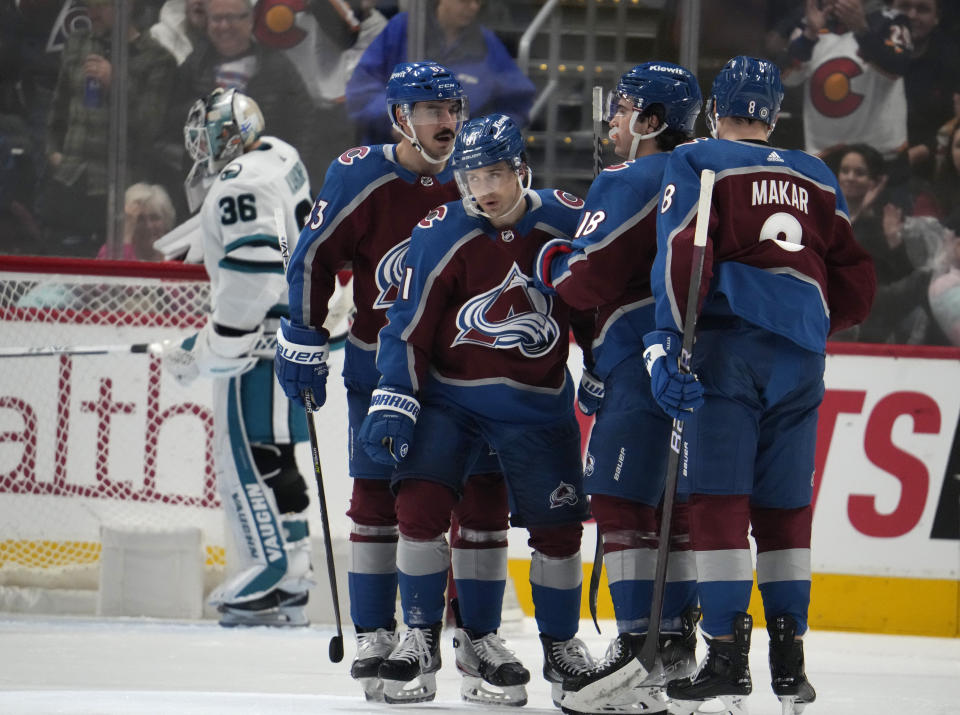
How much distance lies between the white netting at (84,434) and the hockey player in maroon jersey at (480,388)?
1.98 meters

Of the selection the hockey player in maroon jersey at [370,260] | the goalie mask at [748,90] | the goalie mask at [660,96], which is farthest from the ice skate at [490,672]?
the goalie mask at [748,90]

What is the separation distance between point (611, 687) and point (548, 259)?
860 millimetres

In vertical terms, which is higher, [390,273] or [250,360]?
[390,273]

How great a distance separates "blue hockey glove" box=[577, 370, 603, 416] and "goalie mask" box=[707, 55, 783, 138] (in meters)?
0.63

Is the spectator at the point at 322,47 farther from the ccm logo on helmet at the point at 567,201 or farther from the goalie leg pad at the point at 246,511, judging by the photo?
the ccm logo on helmet at the point at 567,201

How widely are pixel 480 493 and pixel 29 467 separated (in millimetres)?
2210

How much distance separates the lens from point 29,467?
5070 millimetres

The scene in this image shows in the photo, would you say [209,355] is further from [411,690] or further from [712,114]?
[712,114]

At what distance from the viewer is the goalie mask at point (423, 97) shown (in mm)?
3564

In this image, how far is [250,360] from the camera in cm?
475

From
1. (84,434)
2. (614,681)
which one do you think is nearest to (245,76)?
(84,434)

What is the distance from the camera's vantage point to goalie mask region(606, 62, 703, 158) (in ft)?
10.7

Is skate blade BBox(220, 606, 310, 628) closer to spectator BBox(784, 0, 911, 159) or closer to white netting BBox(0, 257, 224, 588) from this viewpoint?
white netting BBox(0, 257, 224, 588)

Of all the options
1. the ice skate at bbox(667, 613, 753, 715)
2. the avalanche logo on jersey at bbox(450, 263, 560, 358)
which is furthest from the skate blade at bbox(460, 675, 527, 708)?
the avalanche logo on jersey at bbox(450, 263, 560, 358)
